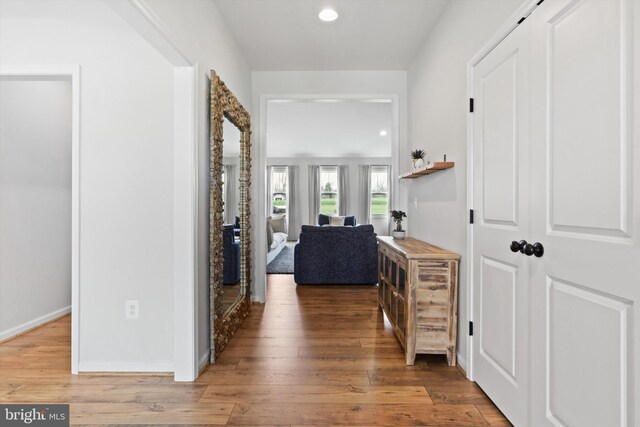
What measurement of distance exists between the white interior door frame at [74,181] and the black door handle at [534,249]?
266 centimetres

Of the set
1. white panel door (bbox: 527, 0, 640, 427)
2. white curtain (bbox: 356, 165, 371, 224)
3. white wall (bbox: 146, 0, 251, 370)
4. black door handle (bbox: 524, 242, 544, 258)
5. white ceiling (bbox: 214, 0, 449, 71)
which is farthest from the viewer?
white curtain (bbox: 356, 165, 371, 224)

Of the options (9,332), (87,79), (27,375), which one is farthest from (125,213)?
(9,332)

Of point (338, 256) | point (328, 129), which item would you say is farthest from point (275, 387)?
point (328, 129)

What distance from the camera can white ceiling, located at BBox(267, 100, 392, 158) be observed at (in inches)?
215

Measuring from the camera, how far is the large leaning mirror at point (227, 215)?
2.23 meters

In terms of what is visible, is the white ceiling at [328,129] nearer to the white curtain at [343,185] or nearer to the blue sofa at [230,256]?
the white curtain at [343,185]

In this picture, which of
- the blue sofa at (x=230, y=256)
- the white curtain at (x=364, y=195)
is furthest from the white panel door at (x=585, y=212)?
the white curtain at (x=364, y=195)

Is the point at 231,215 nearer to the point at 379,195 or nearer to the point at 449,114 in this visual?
the point at 449,114

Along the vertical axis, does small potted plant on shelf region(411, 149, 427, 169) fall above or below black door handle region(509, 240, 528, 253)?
above

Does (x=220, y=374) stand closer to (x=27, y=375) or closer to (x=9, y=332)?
(x=27, y=375)

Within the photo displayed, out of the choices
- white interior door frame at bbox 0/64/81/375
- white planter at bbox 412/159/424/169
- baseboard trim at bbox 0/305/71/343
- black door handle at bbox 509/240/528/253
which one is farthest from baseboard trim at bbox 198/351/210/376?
white planter at bbox 412/159/424/169

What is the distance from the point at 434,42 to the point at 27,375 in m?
4.01

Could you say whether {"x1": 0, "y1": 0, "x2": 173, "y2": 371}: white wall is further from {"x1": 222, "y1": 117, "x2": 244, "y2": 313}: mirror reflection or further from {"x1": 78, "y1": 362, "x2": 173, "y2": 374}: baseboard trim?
{"x1": 222, "y1": 117, "x2": 244, "y2": 313}: mirror reflection

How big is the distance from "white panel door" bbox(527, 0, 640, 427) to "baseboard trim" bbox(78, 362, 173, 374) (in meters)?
2.15
